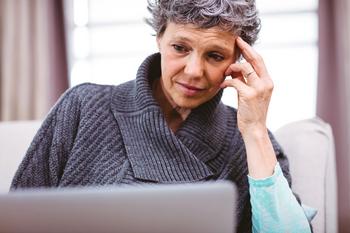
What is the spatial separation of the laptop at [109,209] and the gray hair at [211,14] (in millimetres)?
686

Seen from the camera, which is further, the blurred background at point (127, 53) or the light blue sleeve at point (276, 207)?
the blurred background at point (127, 53)

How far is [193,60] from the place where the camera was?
1.20 meters

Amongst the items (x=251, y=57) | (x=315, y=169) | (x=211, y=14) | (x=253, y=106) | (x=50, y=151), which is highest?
(x=211, y=14)

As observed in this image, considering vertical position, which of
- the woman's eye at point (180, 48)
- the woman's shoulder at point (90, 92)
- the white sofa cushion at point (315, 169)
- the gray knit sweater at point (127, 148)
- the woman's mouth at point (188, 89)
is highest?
the woman's eye at point (180, 48)

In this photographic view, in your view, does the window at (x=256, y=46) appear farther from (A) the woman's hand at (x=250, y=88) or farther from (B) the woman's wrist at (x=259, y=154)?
(B) the woman's wrist at (x=259, y=154)

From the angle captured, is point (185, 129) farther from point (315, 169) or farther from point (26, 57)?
point (26, 57)

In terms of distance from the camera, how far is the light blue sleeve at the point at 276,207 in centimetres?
112

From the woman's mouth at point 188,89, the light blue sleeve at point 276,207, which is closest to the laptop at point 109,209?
the light blue sleeve at point 276,207

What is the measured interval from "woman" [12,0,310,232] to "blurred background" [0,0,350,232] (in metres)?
1.18

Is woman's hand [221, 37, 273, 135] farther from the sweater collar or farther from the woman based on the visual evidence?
the sweater collar

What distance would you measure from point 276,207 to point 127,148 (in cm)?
39

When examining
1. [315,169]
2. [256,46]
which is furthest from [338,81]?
[315,169]

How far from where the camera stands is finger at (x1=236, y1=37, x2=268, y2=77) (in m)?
1.25

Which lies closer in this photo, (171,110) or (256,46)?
(171,110)
